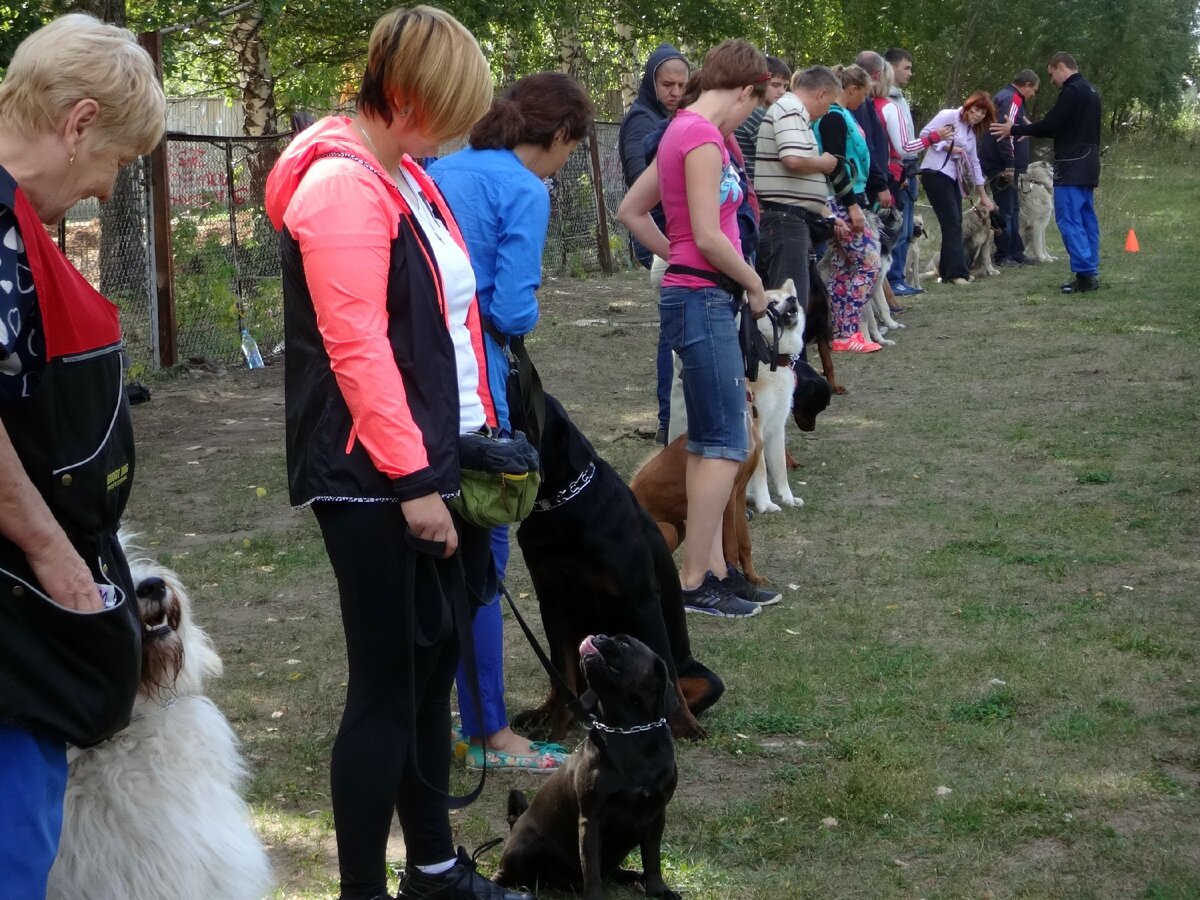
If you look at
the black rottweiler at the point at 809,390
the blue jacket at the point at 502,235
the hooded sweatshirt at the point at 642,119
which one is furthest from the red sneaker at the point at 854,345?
the blue jacket at the point at 502,235

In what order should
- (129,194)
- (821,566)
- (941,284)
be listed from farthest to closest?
(941,284)
(129,194)
(821,566)

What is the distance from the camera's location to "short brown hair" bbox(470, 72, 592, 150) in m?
3.53

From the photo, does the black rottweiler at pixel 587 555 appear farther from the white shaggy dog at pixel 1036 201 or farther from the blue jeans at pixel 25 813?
the white shaggy dog at pixel 1036 201

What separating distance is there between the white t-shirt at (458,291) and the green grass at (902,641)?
137 cm

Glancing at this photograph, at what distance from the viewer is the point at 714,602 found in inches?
205

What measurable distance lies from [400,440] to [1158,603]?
393 cm

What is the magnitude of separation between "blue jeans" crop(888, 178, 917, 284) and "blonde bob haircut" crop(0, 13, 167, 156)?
11840 mm

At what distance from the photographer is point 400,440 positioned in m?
2.39

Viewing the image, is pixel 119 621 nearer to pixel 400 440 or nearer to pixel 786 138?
pixel 400 440

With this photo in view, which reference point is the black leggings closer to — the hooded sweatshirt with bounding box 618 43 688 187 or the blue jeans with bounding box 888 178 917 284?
the hooded sweatshirt with bounding box 618 43 688 187

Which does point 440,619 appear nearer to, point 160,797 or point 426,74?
point 160,797

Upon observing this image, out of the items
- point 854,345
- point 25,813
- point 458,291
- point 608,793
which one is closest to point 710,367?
point 608,793

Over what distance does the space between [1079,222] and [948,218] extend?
5.20 feet

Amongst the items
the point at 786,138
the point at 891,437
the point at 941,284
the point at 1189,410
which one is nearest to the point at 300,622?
the point at 891,437
